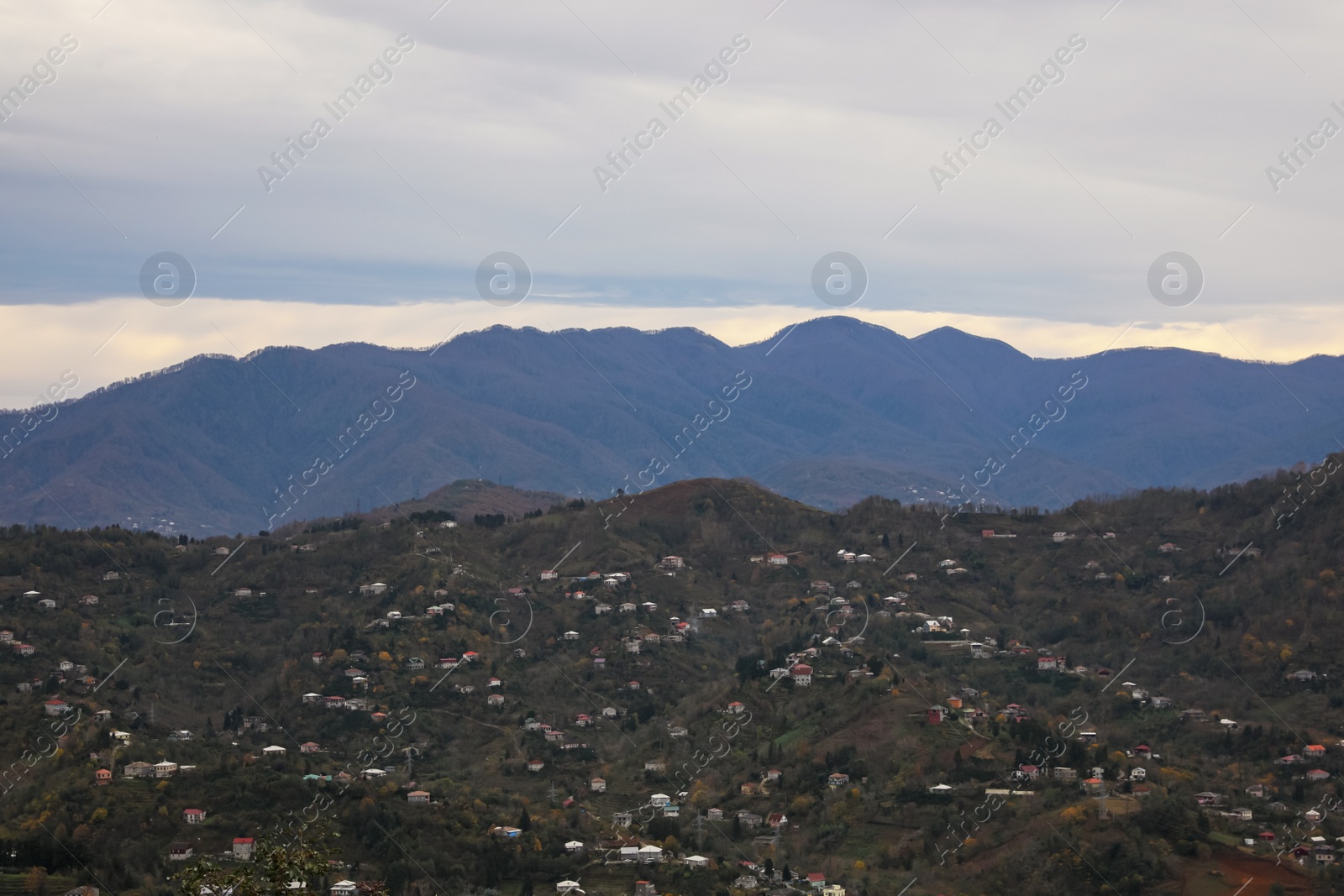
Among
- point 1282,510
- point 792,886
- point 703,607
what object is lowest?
point 792,886

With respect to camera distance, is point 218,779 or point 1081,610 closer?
point 218,779

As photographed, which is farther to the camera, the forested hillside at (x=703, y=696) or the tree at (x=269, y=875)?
the forested hillside at (x=703, y=696)

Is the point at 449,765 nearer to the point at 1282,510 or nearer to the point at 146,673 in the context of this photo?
the point at 146,673

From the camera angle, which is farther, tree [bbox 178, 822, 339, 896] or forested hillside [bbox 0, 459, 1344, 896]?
forested hillside [bbox 0, 459, 1344, 896]

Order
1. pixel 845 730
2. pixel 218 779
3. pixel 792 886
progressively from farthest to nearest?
1. pixel 845 730
2. pixel 218 779
3. pixel 792 886

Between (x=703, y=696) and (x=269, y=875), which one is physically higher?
(x=269, y=875)

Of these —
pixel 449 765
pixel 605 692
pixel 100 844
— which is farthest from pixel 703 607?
pixel 100 844

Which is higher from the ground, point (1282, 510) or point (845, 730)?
point (1282, 510)

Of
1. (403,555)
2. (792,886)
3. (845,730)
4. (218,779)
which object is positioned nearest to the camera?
(792,886)

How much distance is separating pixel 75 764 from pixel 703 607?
46.4m

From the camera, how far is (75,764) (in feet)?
200

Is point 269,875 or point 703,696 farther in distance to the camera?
point 703,696

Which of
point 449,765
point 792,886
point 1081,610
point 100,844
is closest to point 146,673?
point 449,765

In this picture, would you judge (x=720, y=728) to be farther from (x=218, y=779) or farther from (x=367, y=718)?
(x=218, y=779)
